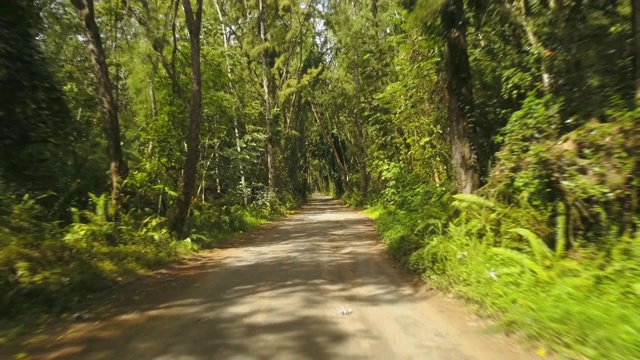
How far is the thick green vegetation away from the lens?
6.15 metres

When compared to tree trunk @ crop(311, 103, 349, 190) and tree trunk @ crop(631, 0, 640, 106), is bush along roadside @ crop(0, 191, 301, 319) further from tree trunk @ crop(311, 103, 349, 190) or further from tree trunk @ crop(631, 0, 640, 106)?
tree trunk @ crop(311, 103, 349, 190)

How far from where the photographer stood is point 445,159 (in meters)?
17.4

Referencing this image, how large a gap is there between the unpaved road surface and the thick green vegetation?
60 cm

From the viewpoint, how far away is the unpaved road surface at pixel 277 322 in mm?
5020

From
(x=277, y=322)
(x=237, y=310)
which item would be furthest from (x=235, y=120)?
(x=277, y=322)

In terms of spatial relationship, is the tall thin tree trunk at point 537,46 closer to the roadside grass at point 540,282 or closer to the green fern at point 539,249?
the roadside grass at point 540,282

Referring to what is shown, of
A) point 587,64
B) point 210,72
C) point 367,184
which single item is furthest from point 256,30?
point 587,64

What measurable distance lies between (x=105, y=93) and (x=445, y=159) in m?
11.0

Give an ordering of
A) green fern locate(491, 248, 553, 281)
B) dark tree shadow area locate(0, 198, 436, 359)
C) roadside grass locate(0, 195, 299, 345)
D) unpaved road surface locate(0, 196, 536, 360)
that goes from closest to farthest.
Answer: unpaved road surface locate(0, 196, 536, 360), dark tree shadow area locate(0, 198, 436, 359), green fern locate(491, 248, 553, 281), roadside grass locate(0, 195, 299, 345)

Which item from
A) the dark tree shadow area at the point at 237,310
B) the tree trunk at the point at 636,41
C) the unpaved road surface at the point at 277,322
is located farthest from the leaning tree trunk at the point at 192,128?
the tree trunk at the point at 636,41

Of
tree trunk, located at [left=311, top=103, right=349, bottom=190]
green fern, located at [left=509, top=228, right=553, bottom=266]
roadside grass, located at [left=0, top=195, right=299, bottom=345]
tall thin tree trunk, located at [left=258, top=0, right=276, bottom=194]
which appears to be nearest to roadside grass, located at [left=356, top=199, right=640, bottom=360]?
green fern, located at [left=509, top=228, right=553, bottom=266]

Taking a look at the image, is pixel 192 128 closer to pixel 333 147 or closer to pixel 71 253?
pixel 71 253

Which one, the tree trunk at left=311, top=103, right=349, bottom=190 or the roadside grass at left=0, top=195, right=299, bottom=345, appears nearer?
the roadside grass at left=0, top=195, right=299, bottom=345

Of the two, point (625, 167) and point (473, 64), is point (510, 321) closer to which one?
point (625, 167)
